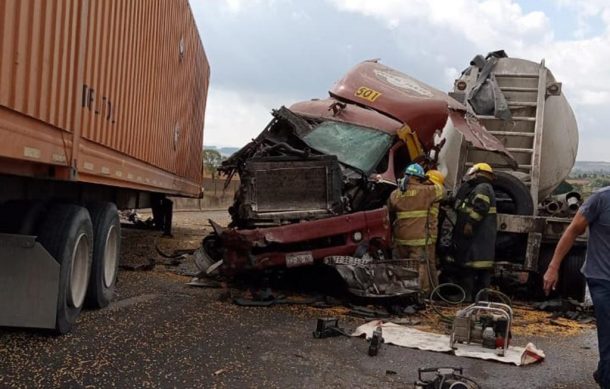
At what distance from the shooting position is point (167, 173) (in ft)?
32.1

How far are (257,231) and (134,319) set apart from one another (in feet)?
5.01

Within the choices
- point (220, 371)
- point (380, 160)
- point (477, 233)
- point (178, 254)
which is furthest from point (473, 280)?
point (178, 254)

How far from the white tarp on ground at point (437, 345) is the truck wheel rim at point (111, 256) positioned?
258 cm

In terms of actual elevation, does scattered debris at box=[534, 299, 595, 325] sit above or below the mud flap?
below

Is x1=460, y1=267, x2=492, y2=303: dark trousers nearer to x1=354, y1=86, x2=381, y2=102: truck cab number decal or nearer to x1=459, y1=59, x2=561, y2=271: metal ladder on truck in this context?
x1=459, y1=59, x2=561, y2=271: metal ladder on truck

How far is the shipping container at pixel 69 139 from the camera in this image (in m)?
3.69

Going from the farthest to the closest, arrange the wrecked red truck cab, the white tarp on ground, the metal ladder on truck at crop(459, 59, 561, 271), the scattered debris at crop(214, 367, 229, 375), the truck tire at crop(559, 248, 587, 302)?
the metal ladder on truck at crop(459, 59, 561, 271) < the truck tire at crop(559, 248, 587, 302) < the wrecked red truck cab < the white tarp on ground < the scattered debris at crop(214, 367, 229, 375)

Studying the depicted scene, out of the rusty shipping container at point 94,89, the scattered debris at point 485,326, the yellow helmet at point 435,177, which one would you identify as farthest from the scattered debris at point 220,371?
the yellow helmet at point 435,177

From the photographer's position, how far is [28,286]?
464 centimetres

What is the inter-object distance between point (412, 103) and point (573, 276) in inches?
123

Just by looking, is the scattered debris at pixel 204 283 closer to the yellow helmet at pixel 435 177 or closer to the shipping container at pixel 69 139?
the shipping container at pixel 69 139

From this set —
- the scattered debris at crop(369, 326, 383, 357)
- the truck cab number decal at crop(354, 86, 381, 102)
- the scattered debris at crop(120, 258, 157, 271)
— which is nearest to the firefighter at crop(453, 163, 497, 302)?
the truck cab number decal at crop(354, 86, 381, 102)

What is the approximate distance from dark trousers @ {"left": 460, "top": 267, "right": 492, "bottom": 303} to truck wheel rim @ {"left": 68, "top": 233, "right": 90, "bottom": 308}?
416cm

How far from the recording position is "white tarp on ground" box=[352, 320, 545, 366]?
194 inches
